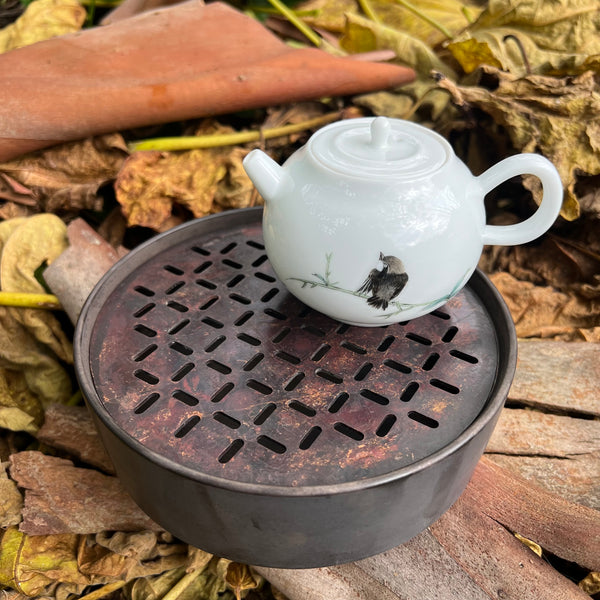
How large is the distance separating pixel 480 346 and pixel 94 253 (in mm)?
1082

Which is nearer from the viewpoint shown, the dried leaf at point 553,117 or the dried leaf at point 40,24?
the dried leaf at point 553,117

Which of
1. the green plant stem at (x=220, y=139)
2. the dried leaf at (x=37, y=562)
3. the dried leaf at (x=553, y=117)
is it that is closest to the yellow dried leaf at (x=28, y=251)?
the green plant stem at (x=220, y=139)

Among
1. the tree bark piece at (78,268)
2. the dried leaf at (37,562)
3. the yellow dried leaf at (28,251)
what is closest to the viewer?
the dried leaf at (37,562)

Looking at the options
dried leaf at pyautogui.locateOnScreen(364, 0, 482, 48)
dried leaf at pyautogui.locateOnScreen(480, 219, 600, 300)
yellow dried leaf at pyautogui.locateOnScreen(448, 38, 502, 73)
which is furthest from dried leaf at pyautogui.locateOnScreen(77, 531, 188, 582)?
dried leaf at pyautogui.locateOnScreen(364, 0, 482, 48)

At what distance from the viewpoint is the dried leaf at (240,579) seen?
1.36 m

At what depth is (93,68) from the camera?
1.92 metres

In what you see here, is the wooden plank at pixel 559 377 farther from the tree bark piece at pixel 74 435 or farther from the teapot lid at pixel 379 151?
the tree bark piece at pixel 74 435

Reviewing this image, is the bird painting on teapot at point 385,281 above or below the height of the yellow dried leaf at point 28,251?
above

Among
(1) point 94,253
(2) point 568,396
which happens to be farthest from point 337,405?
(1) point 94,253

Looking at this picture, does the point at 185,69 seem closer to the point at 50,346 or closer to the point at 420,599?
the point at 50,346

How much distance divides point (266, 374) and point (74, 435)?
2.06ft

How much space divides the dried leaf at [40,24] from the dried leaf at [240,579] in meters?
1.92

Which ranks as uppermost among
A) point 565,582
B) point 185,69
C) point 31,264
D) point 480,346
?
point 185,69

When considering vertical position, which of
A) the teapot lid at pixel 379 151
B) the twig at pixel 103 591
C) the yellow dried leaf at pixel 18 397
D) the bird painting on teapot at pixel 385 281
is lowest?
the twig at pixel 103 591
